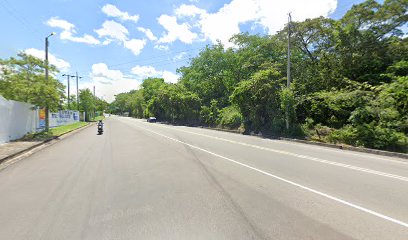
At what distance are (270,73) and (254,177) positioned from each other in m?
19.4

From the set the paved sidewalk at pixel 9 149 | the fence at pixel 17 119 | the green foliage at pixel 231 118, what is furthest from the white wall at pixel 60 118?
the green foliage at pixel 231 118

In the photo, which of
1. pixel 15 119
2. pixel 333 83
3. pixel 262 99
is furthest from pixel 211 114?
pixel 15 119

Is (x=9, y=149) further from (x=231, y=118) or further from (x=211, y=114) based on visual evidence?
(x=211, y=114)

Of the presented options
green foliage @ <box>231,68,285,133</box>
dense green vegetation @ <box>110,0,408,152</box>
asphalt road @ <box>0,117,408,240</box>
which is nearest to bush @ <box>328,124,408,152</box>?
dense green vegetation @ <box>110,0,408,152</box>

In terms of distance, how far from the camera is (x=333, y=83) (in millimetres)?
27672

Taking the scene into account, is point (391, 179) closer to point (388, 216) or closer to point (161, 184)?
point (388, 216)

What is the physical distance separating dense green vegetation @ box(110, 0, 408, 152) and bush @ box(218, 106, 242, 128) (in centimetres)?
12

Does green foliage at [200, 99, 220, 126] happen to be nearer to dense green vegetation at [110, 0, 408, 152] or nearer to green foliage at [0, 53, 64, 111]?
dense green vegetation at [110, 0, 408, 152]

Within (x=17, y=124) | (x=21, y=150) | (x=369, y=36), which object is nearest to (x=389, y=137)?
(x=369, y=36)

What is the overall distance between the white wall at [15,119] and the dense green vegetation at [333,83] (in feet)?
63.3

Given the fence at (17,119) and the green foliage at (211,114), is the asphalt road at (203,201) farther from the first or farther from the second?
the green foliage at (211,114)

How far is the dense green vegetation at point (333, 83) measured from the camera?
56.6ft

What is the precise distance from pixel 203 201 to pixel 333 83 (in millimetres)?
26695

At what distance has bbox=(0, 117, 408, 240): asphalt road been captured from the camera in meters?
4.17
